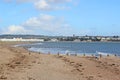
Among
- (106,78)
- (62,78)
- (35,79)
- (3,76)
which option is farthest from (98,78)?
(3,76)

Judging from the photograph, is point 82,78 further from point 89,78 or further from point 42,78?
point 42,78

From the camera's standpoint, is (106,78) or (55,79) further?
(106,78)

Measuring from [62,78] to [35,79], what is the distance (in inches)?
80.5

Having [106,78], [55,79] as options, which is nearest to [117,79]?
[106,78]

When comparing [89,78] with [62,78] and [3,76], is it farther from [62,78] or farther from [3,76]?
[3,76]

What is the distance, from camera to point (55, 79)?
2456cm

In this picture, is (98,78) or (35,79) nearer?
(35,79)

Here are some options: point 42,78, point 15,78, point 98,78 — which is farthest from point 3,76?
point 98,78

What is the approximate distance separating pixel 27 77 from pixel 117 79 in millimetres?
6138

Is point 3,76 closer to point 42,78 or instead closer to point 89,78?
point 42,78

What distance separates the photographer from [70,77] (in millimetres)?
26125

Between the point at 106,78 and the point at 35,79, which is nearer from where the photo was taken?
the point at 35,79

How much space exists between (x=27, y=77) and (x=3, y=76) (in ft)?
5.03

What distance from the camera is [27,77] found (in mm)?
25250
